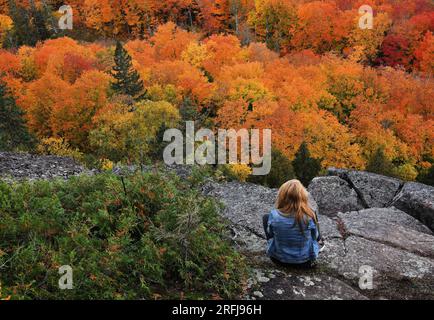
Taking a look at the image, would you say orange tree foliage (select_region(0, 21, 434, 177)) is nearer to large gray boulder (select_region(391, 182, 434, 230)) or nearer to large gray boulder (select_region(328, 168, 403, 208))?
large gray boulder (select_region(328, 168, 403, 208))

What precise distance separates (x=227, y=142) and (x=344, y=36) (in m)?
41.8

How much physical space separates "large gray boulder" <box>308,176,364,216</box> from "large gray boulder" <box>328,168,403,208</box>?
373 mm

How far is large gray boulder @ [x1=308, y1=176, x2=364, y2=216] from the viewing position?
17.8 metres

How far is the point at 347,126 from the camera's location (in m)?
Result: 43.4

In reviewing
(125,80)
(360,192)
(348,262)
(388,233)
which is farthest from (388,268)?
(125,80)

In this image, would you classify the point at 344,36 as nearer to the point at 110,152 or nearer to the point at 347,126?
the point at 347,126

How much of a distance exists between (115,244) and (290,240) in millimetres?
2990

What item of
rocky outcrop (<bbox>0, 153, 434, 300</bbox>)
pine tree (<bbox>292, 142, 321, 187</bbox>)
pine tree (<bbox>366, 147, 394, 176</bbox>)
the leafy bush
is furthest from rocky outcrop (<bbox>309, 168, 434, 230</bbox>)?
pine tree (<bbox>366, 147, 394, 176</bbox>)

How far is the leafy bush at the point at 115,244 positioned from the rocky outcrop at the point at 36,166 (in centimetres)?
648

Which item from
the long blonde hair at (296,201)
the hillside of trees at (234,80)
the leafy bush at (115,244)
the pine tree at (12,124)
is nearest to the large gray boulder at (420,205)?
the long blonde hair at (296,201)

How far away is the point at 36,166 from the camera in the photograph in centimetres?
1563

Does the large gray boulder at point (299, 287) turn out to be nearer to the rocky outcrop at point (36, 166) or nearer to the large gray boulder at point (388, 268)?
the large gray boulder at point (388, 268)

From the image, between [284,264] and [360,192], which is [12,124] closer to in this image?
[360,192]
